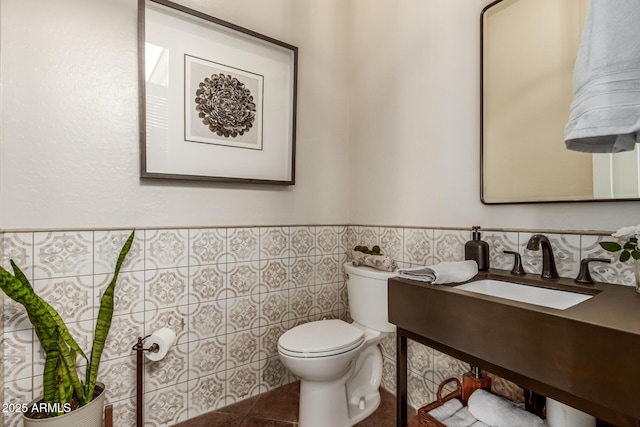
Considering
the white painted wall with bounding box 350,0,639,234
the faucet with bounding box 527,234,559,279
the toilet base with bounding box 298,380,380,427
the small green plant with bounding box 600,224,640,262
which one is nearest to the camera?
the small green plant with bounding box 600,224,640,262

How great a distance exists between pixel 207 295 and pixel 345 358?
743 millimetres

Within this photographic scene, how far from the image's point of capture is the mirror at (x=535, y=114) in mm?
992

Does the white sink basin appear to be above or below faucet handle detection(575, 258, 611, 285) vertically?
below

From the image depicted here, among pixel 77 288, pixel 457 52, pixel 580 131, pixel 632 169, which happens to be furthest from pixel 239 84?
pixel 632 169

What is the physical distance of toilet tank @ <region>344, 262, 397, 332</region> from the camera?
1479mm

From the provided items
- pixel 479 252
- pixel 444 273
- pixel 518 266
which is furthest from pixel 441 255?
pixel 444 273

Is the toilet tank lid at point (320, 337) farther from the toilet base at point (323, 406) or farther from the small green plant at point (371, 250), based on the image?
the small green plant at point (371, 250)

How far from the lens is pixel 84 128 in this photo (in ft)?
4.13

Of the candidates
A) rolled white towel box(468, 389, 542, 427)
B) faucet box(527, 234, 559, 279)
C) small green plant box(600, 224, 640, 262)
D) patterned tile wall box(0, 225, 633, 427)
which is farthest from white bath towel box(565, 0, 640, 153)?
rolled white towel box(468, 389, 542, 427)

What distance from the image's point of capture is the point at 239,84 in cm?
160

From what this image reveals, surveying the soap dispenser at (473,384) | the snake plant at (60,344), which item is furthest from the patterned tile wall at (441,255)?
the snake plant at (60,344)

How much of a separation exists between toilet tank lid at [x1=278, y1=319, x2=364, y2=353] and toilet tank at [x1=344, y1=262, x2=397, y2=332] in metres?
0.08

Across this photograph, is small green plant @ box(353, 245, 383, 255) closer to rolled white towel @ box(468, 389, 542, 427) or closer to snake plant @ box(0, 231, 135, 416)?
rolled white towel @ box(468, 389, 542, 427)

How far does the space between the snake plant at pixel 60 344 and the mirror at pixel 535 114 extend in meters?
1.60
